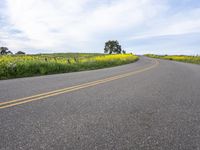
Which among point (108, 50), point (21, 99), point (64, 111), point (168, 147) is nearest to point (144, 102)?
point (64, 111)

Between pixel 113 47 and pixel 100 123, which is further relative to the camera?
pixel 113 47

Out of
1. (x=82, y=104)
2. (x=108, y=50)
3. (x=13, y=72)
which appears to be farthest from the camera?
(x=108, y=50)

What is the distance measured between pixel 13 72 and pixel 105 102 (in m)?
8.69

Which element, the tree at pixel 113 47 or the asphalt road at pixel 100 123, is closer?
the asphalt road at pixel 100 123

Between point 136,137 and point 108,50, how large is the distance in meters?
101

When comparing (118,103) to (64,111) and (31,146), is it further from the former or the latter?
(31,146)

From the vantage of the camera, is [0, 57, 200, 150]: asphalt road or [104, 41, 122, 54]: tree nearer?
[0, 57, 200, 150]: asphalt road

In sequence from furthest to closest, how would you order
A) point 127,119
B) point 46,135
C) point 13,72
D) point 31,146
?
1. point 13,72
2. point 127,119
3. point 46,135
4. point 31,146

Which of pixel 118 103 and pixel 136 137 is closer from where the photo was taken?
pixel 136 137

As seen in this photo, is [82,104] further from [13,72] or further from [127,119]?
[13,72]

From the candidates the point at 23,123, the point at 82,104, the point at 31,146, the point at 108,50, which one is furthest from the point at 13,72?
the point at 108,50

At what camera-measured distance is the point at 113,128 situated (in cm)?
347

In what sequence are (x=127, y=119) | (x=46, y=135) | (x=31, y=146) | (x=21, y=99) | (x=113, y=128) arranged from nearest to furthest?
(x=31, y=146)
(x=46, y=135)
(x=113, y=128)
(x=127, y=119)
(x=21, y=99)

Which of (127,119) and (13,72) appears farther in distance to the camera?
(13,72)
